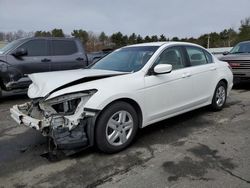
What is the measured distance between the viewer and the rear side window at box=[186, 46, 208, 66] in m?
5.58

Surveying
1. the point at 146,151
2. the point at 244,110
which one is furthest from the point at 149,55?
the point at 244,110

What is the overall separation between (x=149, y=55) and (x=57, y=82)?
5.70ft

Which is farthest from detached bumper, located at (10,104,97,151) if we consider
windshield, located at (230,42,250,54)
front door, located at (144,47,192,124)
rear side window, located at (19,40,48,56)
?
windshield, located at (230,42,250,54)

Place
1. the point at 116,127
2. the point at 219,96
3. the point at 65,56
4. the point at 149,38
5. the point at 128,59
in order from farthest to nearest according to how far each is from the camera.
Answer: the point at 149,38 → the point at 65,56 → the point at 219,96 → the point at 128,59 → the point at 116,127

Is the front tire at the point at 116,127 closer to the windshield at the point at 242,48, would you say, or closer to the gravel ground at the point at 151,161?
the gravel ground at the point at 151,161

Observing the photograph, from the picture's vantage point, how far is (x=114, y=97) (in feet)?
12.9

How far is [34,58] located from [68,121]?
5163mm

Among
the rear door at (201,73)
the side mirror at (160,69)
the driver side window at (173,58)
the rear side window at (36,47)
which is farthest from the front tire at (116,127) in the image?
the rear side window at (36,47)

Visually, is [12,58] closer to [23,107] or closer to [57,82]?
[23,107]

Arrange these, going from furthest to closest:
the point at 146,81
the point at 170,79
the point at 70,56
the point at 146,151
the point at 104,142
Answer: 1. the point at 70,56
2. the point at 170,79
3. the point at 146,81
4. the point at 146,151
5. the point at 104,142

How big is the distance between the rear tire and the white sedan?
79 centimetres

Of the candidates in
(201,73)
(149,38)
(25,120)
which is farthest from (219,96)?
(149,38)

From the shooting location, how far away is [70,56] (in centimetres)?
903

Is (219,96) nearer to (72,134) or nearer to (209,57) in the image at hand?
(209,57)
